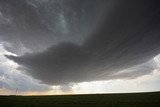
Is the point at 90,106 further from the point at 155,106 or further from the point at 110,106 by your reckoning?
the point at 155,106

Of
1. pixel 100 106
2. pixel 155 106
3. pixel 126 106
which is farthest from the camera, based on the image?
pixel 100 106

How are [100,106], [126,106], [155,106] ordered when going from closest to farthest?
[155,106], [126,106], [100,106]

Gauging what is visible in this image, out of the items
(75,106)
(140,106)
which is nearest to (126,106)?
(140,106)

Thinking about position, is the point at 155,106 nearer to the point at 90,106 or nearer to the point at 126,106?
the point at 126,106

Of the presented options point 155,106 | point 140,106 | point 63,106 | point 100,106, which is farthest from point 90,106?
point 155,106

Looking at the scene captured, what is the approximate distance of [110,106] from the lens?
42531 millimetres

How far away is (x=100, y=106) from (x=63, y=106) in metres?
9.70

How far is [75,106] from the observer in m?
44.9

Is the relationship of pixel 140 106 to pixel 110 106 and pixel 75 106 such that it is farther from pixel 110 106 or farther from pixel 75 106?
pixel 75 106

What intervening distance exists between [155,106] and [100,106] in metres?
12.5

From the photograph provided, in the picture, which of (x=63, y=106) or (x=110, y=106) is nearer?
(x=110, y=106)

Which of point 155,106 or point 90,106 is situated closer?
point 155,106

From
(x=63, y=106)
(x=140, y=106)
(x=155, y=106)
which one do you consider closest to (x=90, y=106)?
(x=63, y=106)

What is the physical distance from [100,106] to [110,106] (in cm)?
247
